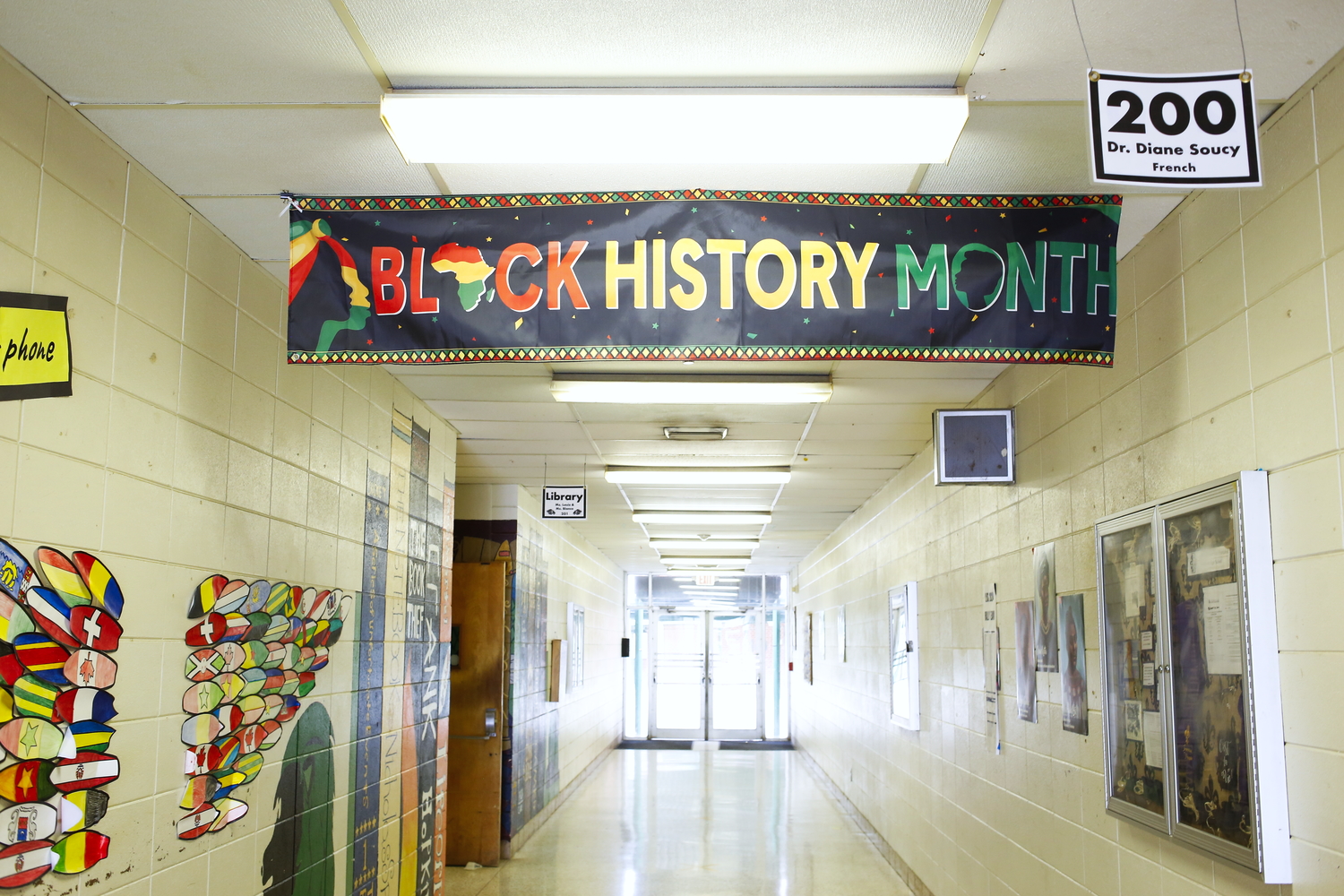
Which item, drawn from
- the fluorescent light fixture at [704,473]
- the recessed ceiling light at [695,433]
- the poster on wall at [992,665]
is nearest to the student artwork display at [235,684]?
the recessed ceiling light at [695,433]

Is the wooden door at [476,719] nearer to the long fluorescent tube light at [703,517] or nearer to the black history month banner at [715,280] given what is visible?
the long fluorescent tube light at [703,517]

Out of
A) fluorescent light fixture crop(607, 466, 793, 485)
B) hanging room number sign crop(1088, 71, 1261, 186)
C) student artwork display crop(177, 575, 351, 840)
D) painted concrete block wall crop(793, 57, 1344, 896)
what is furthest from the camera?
fluorescent light fixture crop(607, 466, 793, 485)

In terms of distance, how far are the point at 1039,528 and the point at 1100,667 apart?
1010 millimetres

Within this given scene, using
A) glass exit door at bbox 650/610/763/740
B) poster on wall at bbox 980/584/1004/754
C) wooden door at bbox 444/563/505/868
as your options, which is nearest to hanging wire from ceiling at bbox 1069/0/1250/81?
poster on wall at bbox 980/584/1004/754

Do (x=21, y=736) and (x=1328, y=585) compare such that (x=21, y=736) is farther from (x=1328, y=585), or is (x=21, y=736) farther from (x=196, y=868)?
(x=1328, y=585)

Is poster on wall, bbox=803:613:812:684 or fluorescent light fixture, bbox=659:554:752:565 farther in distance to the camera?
fluorescent light fixture, bbox=659:554:752:565

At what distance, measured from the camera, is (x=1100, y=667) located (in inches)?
152

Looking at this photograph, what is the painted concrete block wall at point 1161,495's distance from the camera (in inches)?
102

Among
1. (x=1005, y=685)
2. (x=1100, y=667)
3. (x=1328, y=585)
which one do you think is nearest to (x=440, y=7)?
(x=1328, y=585)

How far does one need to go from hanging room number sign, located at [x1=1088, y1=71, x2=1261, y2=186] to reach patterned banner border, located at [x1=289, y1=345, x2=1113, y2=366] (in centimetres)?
75

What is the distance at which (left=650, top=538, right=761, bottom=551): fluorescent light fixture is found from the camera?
13.1 m

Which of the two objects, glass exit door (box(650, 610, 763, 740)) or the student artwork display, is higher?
the student artwork display

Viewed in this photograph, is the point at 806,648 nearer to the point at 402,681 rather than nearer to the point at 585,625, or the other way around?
the point at 585,625

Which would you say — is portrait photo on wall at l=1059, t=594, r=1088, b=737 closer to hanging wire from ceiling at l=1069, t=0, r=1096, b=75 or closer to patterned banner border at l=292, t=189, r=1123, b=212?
patterned banner border at l=292, t=189, r=1123, b=212
